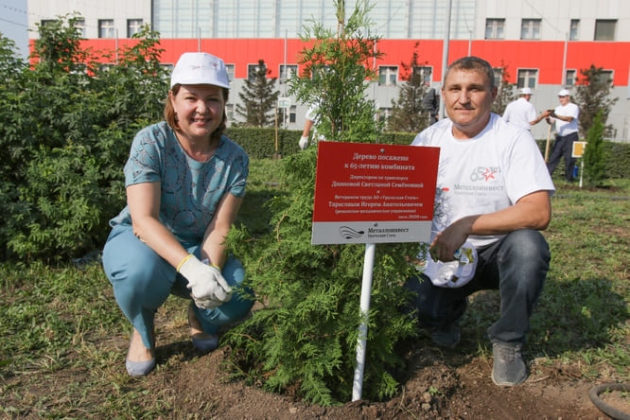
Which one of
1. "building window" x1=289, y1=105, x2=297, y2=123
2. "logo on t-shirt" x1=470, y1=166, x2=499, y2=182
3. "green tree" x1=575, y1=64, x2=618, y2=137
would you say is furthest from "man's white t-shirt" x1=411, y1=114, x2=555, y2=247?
"building window" x1=289, y1=105, x2=297, y2=123

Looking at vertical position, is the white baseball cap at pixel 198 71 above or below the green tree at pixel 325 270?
above

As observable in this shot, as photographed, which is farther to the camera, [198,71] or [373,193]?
[198,71]

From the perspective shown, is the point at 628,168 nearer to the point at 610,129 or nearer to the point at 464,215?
the point at 464,215

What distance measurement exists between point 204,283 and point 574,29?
36846 millimetres

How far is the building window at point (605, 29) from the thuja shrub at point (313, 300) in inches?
1437

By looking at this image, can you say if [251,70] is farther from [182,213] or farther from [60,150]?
[182,213]

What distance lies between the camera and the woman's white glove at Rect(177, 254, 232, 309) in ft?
6.91

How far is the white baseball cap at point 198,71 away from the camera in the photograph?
7.34 feet

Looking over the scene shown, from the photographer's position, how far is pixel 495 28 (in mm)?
33188

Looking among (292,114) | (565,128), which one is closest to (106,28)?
(292,114)

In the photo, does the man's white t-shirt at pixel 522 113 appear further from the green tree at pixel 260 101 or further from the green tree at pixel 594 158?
the green tree at pixel 260 101

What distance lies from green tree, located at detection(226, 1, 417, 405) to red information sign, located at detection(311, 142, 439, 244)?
193 mm

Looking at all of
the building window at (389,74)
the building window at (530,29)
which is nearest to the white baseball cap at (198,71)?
the building window at (389,74)

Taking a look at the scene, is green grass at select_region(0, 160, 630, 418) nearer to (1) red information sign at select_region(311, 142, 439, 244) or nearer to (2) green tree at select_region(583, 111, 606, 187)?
(1) red information sign at select_region(311, 142, 439, 244)
